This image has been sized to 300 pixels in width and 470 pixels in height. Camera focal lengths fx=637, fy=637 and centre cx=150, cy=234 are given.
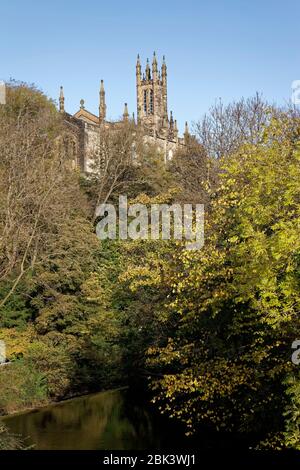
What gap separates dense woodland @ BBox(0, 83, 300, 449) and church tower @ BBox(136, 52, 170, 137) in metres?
48.9

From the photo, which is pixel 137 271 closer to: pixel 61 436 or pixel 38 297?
pixel 61 436

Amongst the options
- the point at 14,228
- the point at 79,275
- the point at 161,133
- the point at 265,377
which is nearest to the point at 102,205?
the point at 79,275

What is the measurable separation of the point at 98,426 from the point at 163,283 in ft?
31.5

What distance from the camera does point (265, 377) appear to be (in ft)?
53.1

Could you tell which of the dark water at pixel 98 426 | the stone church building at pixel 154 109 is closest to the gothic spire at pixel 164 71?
the stone church building at pixel 154 109

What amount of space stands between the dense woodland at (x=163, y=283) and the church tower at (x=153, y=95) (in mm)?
48932

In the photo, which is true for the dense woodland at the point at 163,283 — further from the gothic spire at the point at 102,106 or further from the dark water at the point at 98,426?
the gothic spire at the point at 102,106

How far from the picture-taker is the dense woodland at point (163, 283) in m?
14.6

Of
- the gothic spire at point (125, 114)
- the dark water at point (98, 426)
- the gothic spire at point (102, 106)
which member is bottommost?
the dark water at point (98, 426)

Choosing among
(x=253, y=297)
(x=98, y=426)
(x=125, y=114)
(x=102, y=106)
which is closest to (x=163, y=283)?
(x=253, y=297)

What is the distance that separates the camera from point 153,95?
9994 cm

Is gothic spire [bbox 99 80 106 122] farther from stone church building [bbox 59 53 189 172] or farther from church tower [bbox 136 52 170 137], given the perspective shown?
church tower [bbox 136 52 170 137]

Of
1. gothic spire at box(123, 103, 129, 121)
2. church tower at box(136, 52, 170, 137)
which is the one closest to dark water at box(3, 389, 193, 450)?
gothic spire at box(123, 103, 129, 121)

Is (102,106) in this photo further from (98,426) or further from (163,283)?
(163,283)
